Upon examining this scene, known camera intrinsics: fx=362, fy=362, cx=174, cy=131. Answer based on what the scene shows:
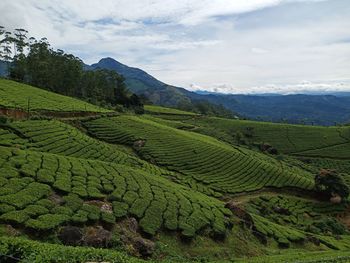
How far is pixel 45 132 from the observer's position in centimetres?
4972

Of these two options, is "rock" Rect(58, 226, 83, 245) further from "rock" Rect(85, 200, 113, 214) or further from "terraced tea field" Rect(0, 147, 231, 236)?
"rock" Rect(85, 200, 113, 214)

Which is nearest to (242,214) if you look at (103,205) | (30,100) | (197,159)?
(103,205)

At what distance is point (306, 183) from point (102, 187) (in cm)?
4920

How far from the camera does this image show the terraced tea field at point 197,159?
61.2 metres

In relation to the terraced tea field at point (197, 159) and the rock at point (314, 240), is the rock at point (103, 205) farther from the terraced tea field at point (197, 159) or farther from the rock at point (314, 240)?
the rock at point (314, 240)

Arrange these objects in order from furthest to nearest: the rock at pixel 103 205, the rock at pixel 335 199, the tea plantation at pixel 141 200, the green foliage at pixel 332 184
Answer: the green foliage at pixel 332 184
the rock at pixel 335 199
the rock at pixel 103 205
the tea plantation at pixel 141 200

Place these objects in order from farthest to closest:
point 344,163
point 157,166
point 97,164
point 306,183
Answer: point 344,163, point 306,183, point 157,166, point 97,164

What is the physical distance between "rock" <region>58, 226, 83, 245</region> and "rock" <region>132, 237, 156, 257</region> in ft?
14.1

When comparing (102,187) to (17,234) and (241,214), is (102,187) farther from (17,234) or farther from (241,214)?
(241,214)

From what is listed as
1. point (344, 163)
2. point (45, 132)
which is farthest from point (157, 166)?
point (344, 163)

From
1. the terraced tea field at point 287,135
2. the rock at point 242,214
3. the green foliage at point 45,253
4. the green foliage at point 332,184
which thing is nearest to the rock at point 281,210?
the green foliage at point 332,184

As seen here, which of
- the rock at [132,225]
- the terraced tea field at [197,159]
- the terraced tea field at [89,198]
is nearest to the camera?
the terraced tea field at [89,198]

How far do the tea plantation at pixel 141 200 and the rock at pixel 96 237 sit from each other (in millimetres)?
72

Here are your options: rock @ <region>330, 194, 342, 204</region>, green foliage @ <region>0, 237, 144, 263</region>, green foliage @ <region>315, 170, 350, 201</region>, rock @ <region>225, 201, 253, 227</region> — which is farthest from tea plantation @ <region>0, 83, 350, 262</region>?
green foliage @ <region>315, 170, 350, 201</region>
